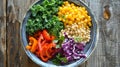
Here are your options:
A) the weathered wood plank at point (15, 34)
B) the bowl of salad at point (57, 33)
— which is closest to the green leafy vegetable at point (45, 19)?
the bowl of salad at point (57, 33)

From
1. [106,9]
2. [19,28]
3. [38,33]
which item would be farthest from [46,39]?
[106,9]

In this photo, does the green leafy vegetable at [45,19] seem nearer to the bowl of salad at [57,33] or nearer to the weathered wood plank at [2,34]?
the bowl of salad at [57,33]

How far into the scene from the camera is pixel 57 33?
1.37 m

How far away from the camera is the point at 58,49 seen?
1.37 meters

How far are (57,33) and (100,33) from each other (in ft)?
0.76

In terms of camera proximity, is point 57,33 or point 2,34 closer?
point 57,33

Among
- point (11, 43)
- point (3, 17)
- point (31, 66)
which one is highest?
point (3, 17)

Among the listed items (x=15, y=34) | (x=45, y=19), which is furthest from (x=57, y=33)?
(x=15, y=34)

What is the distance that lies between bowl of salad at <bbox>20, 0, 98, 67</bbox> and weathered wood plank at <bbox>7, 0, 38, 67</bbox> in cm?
10

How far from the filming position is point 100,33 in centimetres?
148

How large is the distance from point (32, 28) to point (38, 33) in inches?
1.4

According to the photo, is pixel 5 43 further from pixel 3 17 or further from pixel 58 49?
pixel 58 49

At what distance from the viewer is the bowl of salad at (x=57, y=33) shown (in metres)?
1.36

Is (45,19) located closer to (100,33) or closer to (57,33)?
(57,33)
